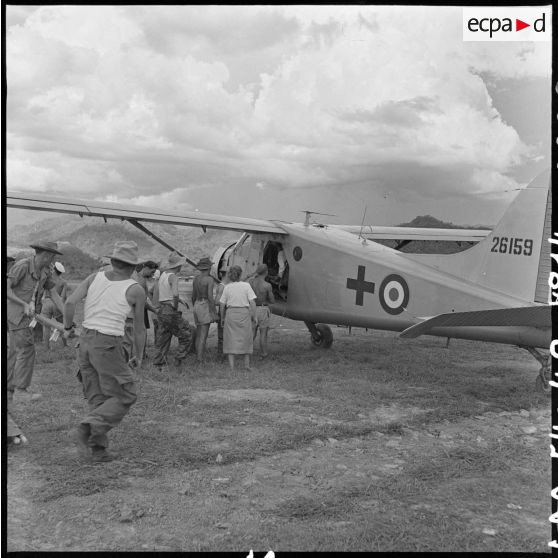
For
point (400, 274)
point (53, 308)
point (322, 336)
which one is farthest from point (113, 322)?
point (322, 336)

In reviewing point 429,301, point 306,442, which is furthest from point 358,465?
point 429,301

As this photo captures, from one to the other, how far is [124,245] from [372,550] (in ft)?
10.7

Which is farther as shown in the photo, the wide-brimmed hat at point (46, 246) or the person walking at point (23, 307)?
the wide-brimmed hat at point (46, 246)

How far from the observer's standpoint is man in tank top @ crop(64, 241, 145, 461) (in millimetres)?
5055

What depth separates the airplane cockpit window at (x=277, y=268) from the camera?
1109 cm

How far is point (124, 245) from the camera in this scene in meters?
5.27

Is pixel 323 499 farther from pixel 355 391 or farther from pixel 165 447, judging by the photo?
pixel 355 391

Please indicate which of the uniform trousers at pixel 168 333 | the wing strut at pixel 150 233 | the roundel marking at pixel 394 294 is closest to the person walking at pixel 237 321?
the uniform trousers at pixel 168 333

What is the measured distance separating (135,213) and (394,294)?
4886 mm

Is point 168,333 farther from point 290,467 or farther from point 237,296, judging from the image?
point 290,467

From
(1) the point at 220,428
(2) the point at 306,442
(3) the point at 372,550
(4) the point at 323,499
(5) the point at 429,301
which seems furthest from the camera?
(5) the point at 429,301

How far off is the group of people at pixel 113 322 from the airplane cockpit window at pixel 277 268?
1.62 metres

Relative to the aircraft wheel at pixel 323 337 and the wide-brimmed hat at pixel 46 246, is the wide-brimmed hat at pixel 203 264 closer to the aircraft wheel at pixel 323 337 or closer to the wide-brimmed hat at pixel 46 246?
the aircraft wheel at pixel 323 337

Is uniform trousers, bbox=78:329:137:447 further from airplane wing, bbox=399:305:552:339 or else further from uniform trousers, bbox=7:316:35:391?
airplane wing, bbox=399:305:552:339
